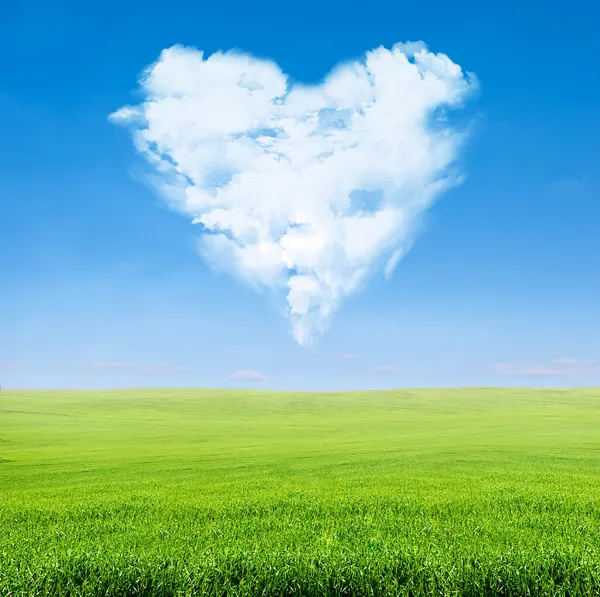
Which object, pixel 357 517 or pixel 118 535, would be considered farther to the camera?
pixel 357 517

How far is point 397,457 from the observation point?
26.4 metres

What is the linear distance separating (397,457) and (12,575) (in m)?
22.7

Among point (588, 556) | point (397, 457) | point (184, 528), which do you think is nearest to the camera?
point (588, 556)

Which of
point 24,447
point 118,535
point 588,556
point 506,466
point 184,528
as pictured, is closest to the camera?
point 588,556

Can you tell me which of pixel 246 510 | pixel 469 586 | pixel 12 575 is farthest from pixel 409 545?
pixel 12 575

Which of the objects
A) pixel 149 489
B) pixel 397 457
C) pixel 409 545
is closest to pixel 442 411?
pixel 397 457

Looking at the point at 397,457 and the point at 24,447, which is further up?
the point at 397,457

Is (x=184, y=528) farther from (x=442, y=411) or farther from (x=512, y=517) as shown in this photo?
(x=442, y=411)

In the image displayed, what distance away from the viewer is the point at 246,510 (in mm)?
10625

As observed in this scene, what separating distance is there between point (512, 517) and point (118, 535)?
7.48 m

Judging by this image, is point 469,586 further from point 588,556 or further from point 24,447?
Result: point 24,447

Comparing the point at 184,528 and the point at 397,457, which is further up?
the point at 184,528

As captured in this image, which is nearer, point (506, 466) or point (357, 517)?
point (357, 517)

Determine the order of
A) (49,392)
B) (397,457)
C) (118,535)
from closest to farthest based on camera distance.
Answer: (118,535) → (397,457) → (49,392)
